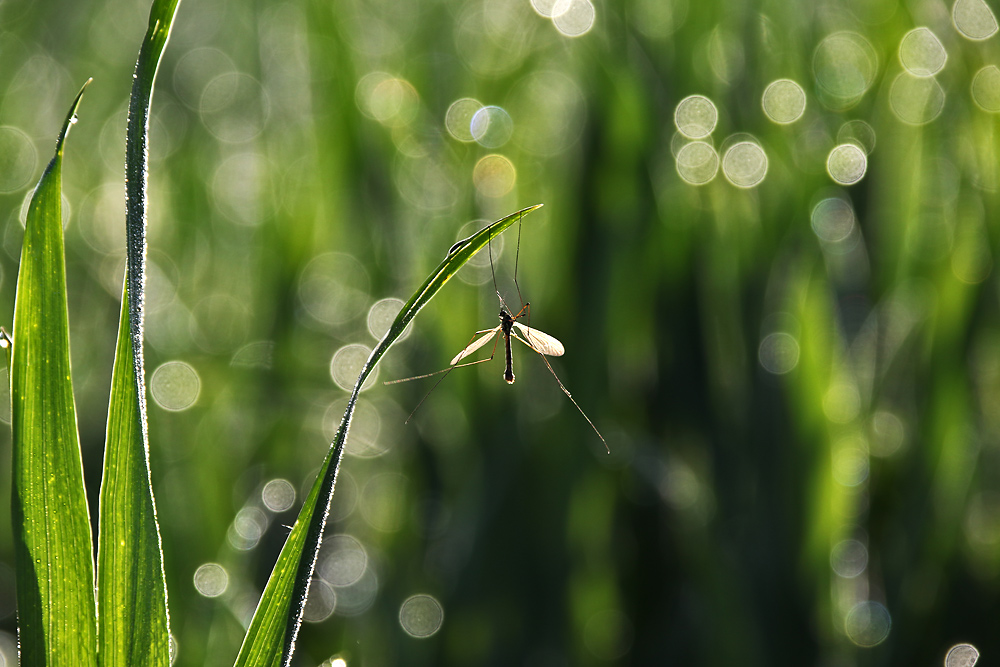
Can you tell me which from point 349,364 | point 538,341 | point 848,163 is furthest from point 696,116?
point 349,364

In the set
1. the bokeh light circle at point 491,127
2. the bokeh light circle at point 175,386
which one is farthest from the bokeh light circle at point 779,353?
the bokeh light circle at point 175,386

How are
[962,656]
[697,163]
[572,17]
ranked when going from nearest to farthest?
[962,656], [697,163], [572,17]

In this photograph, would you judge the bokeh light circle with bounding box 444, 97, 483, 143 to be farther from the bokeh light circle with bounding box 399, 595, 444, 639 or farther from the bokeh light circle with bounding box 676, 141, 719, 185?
the bokeh light circle with bounding box 399, 595, 444, 639

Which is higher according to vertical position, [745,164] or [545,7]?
[545,7]

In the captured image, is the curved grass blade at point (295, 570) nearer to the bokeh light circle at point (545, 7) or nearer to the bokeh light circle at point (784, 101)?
the bokeh light circle at point (784, 101)

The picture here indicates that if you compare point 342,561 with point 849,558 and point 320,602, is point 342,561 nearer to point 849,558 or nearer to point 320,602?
point 320,602

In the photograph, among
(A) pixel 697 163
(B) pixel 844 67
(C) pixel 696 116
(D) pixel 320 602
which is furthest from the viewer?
(B) pixel 844 67
